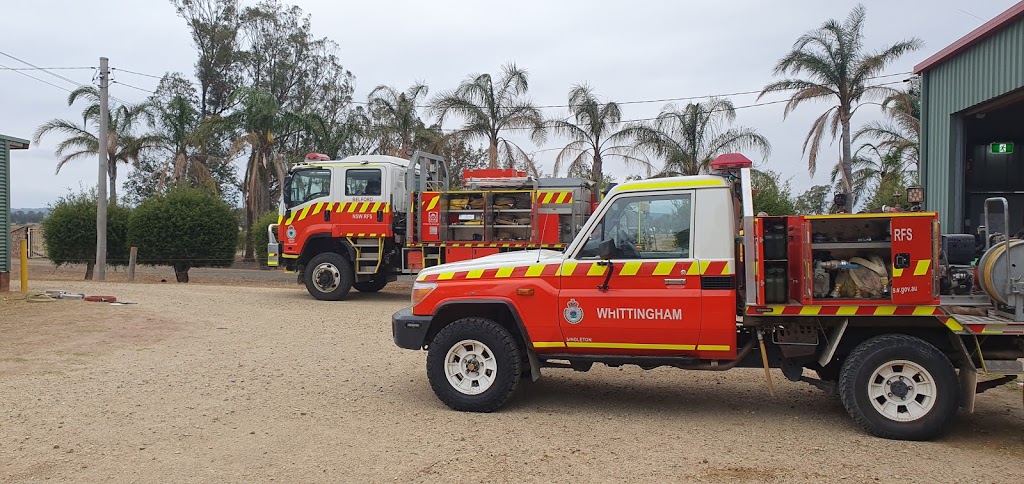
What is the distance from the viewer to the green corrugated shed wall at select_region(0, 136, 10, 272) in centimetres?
1608

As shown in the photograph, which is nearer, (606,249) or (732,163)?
(606,249)

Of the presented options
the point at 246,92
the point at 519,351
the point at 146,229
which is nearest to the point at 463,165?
the point at 246,92

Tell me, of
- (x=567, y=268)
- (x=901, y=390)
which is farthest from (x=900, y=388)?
(x=567, y=268)

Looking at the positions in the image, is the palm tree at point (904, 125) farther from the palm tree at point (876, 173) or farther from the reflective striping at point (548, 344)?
the reflective striping at point (548, 344)

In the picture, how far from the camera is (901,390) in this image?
5820 mm

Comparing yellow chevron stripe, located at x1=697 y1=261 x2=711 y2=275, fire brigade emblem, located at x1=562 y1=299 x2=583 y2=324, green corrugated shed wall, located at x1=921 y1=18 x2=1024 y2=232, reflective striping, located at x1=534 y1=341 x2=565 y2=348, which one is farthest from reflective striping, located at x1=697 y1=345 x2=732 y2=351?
green corrugated shed wall, located at x1=921 y1=18 x2=1024 y2=232

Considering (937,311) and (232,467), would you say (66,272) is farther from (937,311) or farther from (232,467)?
(937,311)

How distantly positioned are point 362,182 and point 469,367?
974cm

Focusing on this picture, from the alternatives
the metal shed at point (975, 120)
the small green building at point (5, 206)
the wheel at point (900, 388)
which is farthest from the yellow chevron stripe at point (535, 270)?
the small green building at point (5, 206)

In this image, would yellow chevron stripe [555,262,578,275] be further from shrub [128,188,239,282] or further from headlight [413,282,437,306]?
shrub [128,188,239,282]

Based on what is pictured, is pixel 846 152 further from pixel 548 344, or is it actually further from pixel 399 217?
pixel 548 344

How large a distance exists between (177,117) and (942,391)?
33697 mm

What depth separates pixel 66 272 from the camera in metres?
29.5

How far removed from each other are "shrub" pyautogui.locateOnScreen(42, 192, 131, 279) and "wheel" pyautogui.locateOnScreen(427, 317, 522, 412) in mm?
23258
